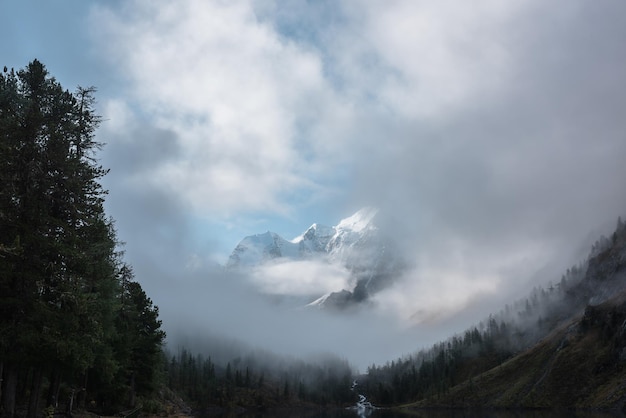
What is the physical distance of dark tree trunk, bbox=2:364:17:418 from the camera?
2695 cm

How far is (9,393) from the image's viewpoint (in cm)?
2783

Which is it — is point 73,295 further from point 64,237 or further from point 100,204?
point 100,204

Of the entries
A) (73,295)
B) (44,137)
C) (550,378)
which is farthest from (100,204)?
(550,378)

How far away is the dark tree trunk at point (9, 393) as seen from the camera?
26.9m

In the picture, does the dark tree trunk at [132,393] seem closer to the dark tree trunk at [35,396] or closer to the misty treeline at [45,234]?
the misty treeline at [45,234]

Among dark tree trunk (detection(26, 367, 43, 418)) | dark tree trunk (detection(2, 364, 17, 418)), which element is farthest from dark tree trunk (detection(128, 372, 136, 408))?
dark tree trunk (detection(2, 364, 17, 418))

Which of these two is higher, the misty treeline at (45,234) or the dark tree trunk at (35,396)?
the misty treeline at (45,234)

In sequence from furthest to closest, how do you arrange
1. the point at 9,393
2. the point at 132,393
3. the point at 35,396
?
the point at 132,393, the point at 35,396, the point at 9,393

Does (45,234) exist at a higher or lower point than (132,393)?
higher

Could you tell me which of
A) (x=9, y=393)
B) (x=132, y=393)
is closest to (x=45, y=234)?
(x=9, y=393)

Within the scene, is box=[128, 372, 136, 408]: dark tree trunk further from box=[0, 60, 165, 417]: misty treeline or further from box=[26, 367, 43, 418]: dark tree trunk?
box=[26, 367, 43, 418]: dark tree trunk

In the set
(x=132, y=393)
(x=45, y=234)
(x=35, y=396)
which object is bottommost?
(x=35, y=396)

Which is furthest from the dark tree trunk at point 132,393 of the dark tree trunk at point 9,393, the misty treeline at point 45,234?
the dark tree trunk at point 9,393

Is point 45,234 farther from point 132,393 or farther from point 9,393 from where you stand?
point 132,393
